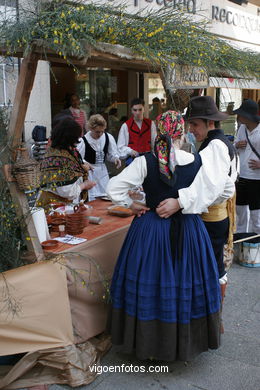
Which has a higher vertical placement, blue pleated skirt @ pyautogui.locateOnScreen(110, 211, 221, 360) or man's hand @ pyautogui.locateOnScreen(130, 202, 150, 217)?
man's hand @ pyautogui.locateOnScreen(130, 202, 150, 217)

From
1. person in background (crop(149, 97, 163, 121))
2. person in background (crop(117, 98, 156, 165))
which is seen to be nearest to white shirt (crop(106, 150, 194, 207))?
person in background (crop(117, 98, 156, 165))

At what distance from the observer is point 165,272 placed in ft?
8.91

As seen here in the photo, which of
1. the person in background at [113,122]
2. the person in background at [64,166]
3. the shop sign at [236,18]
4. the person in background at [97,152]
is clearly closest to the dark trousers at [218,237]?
the person in background at [64,166]

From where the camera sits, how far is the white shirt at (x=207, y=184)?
8.89ft

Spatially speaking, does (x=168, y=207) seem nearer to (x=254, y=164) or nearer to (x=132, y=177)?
(x=132, y=177)

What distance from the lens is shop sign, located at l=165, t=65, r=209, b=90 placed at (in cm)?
354

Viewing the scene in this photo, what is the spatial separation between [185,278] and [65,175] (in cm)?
136

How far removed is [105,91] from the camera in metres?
10.2

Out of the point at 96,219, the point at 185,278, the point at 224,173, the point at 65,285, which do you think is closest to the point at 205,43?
the point at 224,173

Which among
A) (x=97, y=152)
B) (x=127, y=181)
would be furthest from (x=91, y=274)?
(x=97, y=152)

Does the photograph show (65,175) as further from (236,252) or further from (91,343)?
(236,252)

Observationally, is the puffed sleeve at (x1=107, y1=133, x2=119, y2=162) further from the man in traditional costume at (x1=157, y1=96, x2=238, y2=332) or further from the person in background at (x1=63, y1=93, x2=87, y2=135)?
the person in background at (x1=63, y1=93, x2=87, y2=135)

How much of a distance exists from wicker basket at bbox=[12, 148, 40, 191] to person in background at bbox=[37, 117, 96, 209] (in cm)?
41

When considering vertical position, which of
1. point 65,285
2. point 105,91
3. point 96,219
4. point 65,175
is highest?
point 105,91
